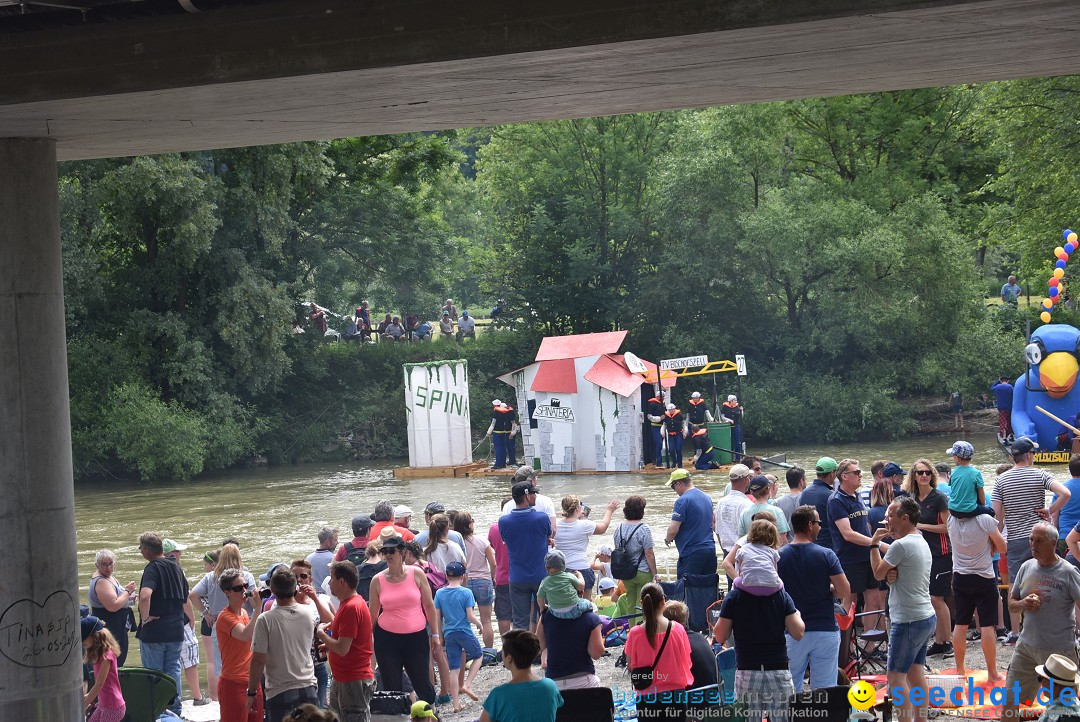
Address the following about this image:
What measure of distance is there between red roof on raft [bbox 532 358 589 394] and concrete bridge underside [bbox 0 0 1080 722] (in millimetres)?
19412

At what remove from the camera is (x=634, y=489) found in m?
24.6

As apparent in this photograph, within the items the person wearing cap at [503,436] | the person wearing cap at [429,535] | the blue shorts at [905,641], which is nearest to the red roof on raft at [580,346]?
the person wearing cap at [503,436]

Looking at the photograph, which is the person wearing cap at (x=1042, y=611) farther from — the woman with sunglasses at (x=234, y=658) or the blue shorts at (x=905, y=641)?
the woman with sunglasses at (x=234, y=658)

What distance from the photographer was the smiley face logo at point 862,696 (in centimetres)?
727

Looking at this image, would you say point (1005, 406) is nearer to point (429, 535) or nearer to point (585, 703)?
point (429, 535)

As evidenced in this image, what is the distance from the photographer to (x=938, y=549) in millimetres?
10188

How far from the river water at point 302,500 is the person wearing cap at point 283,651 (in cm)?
740

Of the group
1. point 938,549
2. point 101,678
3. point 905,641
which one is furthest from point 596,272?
point 101,678

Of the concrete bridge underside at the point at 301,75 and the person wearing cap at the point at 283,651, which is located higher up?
the concrete bridge underside at the point at 301,75

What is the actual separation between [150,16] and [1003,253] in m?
44.4

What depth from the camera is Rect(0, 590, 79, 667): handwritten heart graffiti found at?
730 centimetres

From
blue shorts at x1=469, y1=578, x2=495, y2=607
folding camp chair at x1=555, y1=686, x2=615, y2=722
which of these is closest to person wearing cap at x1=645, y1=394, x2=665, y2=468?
blue shorts at x1=469, y1=578, x2=495, y2=607

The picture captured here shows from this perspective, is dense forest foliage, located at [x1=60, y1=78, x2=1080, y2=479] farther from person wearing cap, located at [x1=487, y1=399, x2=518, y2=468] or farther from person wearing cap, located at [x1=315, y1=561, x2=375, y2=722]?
person wearing cap, located at [x1=315, y1=561, x2=375, y2=722]

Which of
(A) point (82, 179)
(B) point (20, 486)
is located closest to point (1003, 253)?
(A) point (82, 179)
